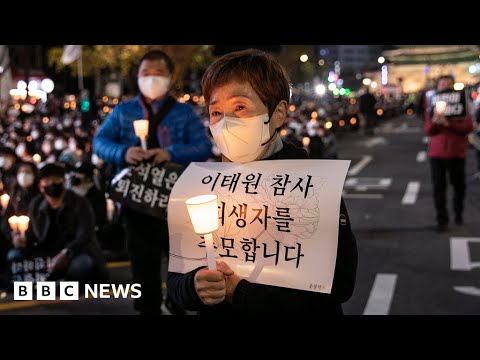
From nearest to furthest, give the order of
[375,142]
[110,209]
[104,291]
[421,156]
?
[104,291] < [110,209] < [421,156] < [375,142]

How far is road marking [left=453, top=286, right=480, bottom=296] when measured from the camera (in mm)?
7387

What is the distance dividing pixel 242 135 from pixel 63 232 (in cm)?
580

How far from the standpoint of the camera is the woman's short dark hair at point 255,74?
2604 millimetres

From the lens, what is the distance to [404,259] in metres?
8.95

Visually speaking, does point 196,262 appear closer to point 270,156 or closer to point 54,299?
point 270,156

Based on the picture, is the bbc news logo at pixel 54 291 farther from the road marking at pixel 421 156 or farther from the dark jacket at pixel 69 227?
the road marking at pixel 421 156

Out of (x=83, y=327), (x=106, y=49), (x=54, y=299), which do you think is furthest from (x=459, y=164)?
(x=106, y=49)

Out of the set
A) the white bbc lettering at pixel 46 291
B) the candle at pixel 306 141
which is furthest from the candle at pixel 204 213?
the candle at pixel 306 141

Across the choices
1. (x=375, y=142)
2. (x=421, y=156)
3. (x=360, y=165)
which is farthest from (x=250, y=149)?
(x=375, y=142)

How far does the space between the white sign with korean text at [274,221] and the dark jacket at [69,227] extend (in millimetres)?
5514

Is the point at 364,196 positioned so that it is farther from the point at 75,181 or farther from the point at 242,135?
the point at 242,135

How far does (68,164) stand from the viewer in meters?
10.9

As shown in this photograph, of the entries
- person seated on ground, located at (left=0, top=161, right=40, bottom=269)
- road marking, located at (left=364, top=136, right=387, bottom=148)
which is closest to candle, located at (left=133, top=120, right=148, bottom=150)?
person seated on ground, located at (left=0, top=161, right=40, bottom=269)

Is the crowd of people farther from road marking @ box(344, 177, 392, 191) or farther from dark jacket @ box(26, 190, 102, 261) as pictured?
road marking @ box(344, 177, 392, 191)
